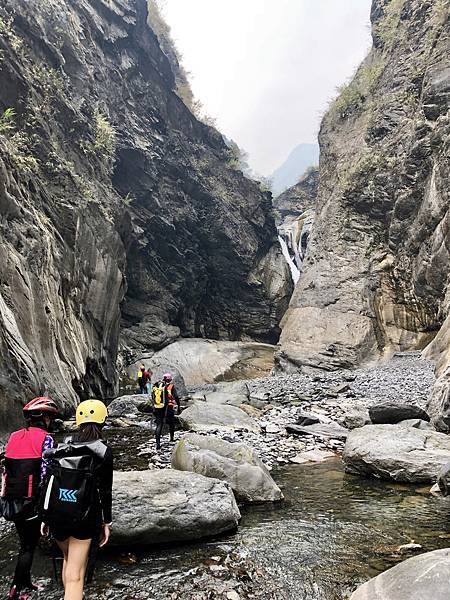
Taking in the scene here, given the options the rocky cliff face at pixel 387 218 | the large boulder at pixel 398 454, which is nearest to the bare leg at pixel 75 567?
the large boulder at pixel 398 454

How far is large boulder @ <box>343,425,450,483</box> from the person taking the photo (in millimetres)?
7699

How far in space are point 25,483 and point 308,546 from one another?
350 centimetres

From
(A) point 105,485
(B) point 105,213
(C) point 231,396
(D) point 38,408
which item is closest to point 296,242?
(B) point 105,213

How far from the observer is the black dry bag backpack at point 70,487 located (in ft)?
11.0

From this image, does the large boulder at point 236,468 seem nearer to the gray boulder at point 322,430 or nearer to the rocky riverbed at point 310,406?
the rocky riverbed at point 310,406

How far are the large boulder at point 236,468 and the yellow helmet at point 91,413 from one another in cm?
386

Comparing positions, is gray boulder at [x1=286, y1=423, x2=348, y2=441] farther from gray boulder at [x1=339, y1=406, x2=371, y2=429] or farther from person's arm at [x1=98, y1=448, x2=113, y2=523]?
person's arm at [x1=98, y1=448, x2=113, y2=523]

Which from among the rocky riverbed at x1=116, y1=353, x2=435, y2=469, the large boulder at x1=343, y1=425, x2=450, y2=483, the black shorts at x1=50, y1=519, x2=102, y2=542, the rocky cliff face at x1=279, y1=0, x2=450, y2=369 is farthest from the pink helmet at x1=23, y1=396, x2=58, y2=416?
the rocky cliff face at x1=279, y1=0, x2=450, y2=369

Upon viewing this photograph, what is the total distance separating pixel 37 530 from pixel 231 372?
27811mm

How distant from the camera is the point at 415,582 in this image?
340 centimetres

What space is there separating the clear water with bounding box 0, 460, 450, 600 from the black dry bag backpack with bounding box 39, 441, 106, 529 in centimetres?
155

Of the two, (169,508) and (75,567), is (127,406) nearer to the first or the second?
(169,508)

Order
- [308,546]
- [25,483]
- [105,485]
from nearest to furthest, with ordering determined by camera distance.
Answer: [105,485] → [25,483] → [308,546]

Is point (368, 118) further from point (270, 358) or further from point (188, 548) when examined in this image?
point (188, 548)
